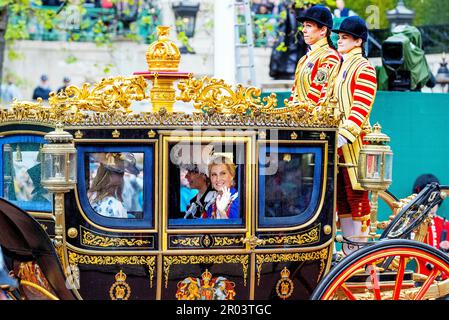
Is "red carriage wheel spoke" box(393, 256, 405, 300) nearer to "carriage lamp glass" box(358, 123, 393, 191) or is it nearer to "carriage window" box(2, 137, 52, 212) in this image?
"carriage lamp glass" box(358, 123, 393, 191)

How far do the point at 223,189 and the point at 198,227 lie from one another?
0.97ft

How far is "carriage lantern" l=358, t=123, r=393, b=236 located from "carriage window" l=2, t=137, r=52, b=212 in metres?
2.07

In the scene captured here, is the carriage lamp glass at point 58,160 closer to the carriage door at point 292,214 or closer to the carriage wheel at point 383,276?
the carriage door at point 292,214

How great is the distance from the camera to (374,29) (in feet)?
46.4

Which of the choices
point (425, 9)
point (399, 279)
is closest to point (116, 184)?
point (399, 279)

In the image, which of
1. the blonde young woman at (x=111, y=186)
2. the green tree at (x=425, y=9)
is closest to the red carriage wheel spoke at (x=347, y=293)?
the blonde young woman at (x=111, y=186)

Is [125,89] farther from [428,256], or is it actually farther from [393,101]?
[393,101]

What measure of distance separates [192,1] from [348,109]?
850 cm

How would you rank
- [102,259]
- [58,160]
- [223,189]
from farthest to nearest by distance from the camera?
1. [223,189]
2. [102,259]
3. [58,160]

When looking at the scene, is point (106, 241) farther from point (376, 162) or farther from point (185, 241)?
point (376, 162)

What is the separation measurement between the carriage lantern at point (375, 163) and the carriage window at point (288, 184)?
42 cm

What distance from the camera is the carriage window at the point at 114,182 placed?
7.42 m

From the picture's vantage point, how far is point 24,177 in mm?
7887
